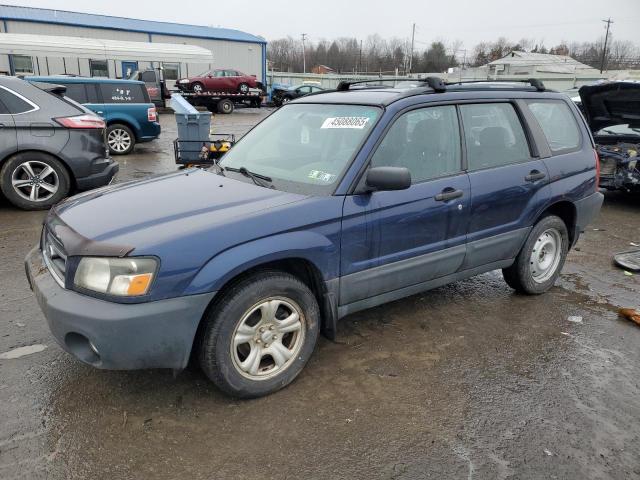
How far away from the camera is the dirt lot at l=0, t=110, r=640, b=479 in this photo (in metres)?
2.43

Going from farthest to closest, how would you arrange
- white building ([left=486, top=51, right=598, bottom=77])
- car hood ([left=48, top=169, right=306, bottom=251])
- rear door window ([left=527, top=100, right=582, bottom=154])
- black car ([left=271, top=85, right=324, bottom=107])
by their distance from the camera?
white building ([left=486, top=51, right=598, bottom=77])
black car ([left=271, top=85, right=324, bottom=107])
rear door window ([left=527, top=100, right=582, bottom=154])
car hood ([left=48, top=169, right=306, bottom=251])

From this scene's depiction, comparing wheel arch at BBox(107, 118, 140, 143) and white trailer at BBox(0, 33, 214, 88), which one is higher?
white trailer at BBox(0, 33, 214, 88)

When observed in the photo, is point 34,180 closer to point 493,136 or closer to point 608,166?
point 493,136

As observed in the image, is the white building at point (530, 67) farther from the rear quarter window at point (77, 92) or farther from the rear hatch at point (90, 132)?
the rear hatch at point (90, 132)

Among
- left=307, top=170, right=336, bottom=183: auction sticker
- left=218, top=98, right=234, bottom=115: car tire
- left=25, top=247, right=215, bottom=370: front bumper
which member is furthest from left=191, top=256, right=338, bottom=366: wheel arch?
left=218, top=98, right=234, bottom=115: car tire

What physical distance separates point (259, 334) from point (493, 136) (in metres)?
2.44

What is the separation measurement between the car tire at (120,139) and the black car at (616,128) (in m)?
9.29

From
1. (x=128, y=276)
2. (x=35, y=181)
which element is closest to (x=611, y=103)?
(x=128, y=276)

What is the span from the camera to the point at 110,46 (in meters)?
25.0

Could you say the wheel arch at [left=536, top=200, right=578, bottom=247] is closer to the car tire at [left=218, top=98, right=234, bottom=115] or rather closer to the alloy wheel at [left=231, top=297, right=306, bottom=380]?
the alloy wheel at [left=231, top=297, right=306, bottom=380]

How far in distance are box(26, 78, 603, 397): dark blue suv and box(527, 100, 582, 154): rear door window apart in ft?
0.07

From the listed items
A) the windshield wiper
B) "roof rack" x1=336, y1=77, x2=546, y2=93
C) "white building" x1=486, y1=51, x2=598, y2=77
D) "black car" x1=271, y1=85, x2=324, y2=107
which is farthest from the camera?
"white building" x1=486, y1=51, x2=598, y2=77

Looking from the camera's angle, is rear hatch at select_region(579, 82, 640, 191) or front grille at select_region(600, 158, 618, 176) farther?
front grille at select_region(600, 158, 618, 176)

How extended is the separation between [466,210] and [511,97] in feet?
3.91
